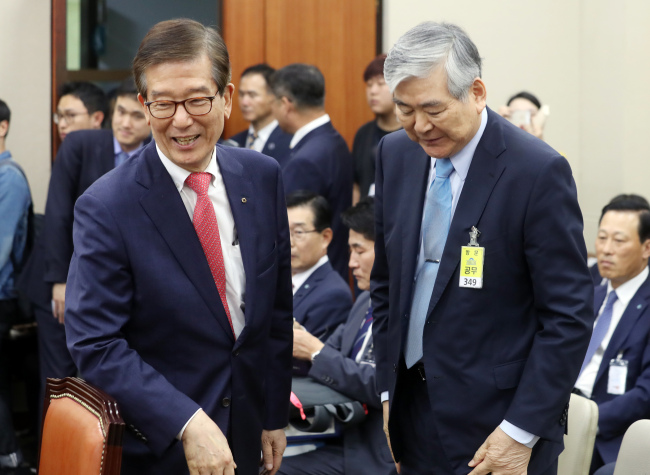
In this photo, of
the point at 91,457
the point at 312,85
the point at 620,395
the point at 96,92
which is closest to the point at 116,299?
the point at 91,457

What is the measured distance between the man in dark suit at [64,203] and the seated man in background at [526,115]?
1855 mm

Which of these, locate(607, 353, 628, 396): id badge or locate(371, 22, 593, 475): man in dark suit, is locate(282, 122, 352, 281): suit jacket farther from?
locate(371, 22, 593, 475): man in dark suit

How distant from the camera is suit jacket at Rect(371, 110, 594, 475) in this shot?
1.78 m

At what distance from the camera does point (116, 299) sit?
169 centimetres

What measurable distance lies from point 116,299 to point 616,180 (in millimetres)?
3693

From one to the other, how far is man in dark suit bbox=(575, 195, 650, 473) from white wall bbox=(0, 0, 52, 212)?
319 centimetres

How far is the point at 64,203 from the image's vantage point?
3854mm

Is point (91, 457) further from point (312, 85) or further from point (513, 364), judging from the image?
point (312, 85)

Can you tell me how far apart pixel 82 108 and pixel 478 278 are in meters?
3.31

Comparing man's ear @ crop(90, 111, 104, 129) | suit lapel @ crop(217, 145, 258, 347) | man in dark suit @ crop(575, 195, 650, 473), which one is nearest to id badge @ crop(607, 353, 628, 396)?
man in dark suit @ crop(575, 195, 650, 473)

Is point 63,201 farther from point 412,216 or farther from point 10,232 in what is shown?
point 412,216

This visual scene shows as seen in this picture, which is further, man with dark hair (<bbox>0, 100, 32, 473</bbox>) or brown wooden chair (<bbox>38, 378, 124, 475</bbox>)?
man with dark hair (<bbox>0, 100, 32, 473</bbox>)

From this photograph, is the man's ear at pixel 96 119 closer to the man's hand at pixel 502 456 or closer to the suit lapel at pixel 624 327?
the suit lapel at pixel 624 327

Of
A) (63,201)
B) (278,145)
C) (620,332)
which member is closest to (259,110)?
(278,145)
